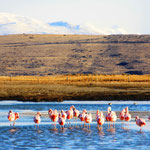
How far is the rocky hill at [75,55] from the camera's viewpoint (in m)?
96.1

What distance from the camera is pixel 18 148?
1578cm

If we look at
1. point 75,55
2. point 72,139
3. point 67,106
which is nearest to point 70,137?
point 72,139

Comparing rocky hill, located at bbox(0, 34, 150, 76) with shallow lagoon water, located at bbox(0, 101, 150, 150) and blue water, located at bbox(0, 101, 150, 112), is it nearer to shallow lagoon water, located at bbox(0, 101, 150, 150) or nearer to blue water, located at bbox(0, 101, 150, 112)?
blue water, located at bbox(0, 101, 150, 112)

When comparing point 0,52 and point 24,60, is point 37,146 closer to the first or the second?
point 24,60

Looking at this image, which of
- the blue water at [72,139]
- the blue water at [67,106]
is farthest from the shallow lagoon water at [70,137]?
the blue water at [67,106]

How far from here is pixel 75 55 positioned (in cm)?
10894

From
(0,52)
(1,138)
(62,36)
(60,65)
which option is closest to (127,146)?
(1,138)

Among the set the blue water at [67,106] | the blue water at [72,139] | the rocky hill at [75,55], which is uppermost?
the rocky hill at [75,55]

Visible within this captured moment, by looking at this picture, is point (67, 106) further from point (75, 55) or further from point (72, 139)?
point (75, 55)

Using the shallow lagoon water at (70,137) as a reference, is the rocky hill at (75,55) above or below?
above

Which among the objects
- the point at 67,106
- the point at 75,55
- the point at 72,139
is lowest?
the point at 72,139

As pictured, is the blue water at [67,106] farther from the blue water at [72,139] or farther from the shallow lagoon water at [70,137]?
the blue water at [72,139]

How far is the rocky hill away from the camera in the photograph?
315 feet

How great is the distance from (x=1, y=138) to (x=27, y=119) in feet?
21.3
